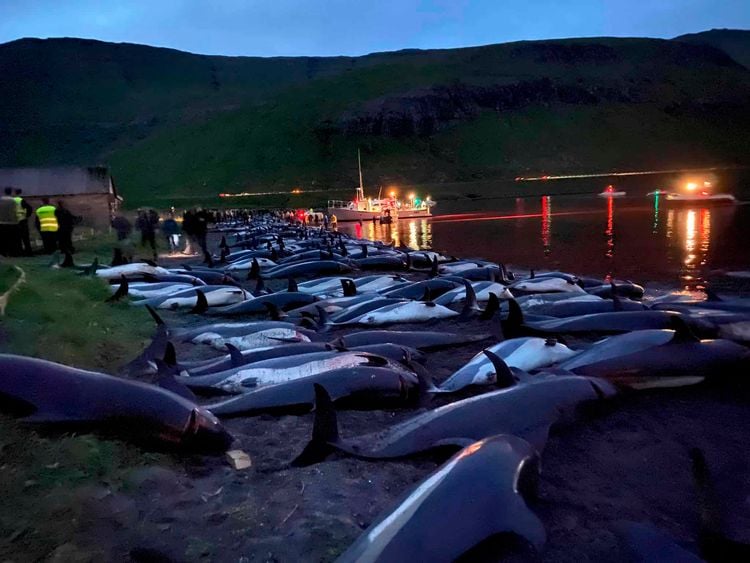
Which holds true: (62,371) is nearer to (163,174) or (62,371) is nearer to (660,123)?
(163,174)

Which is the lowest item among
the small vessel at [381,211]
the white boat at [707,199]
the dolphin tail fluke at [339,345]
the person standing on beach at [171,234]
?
the white boat at [707,199]

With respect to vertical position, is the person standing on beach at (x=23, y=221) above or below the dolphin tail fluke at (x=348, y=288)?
above

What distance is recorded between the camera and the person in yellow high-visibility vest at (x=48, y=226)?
69.8 ft

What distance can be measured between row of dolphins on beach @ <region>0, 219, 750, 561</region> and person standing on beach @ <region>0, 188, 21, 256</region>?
9.99m

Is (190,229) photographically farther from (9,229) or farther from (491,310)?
(491,310)

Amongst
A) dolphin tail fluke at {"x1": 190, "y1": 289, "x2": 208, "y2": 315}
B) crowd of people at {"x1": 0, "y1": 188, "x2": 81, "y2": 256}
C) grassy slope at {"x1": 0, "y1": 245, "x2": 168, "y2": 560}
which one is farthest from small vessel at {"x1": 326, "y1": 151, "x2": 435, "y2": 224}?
grassy slope at {"x1": 0, "y1": 245, "x2": 168, "y2": 560}

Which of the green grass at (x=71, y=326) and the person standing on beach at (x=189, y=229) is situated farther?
the person standing on beach at (x=189, y=229)

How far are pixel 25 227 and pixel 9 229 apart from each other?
5.71 ft

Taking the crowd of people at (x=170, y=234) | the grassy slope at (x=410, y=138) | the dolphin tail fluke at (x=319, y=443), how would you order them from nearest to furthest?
the dolphin tail fluke at (x=319, y=443), the crowd of people at (x=170, y=234), the grassy slope at (x=410, y=138)

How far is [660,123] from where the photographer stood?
149375 millimetres

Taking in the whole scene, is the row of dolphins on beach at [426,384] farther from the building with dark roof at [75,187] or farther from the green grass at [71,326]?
the building with dark roof at [75,187]

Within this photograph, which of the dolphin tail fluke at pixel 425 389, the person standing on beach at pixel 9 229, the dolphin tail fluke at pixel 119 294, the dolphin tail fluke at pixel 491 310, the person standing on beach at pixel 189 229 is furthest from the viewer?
the person standing on beach at pixel 189 229

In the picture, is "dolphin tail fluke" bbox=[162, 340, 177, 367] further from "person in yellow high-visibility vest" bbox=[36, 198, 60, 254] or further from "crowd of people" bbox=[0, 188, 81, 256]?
"person in yellow high-visibility vest" bbox=[36, 198, 60, 254]

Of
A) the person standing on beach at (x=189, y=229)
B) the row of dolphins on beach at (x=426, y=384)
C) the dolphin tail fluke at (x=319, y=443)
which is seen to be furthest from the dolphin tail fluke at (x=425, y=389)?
the person standing on beach at (x=189, y=229)
